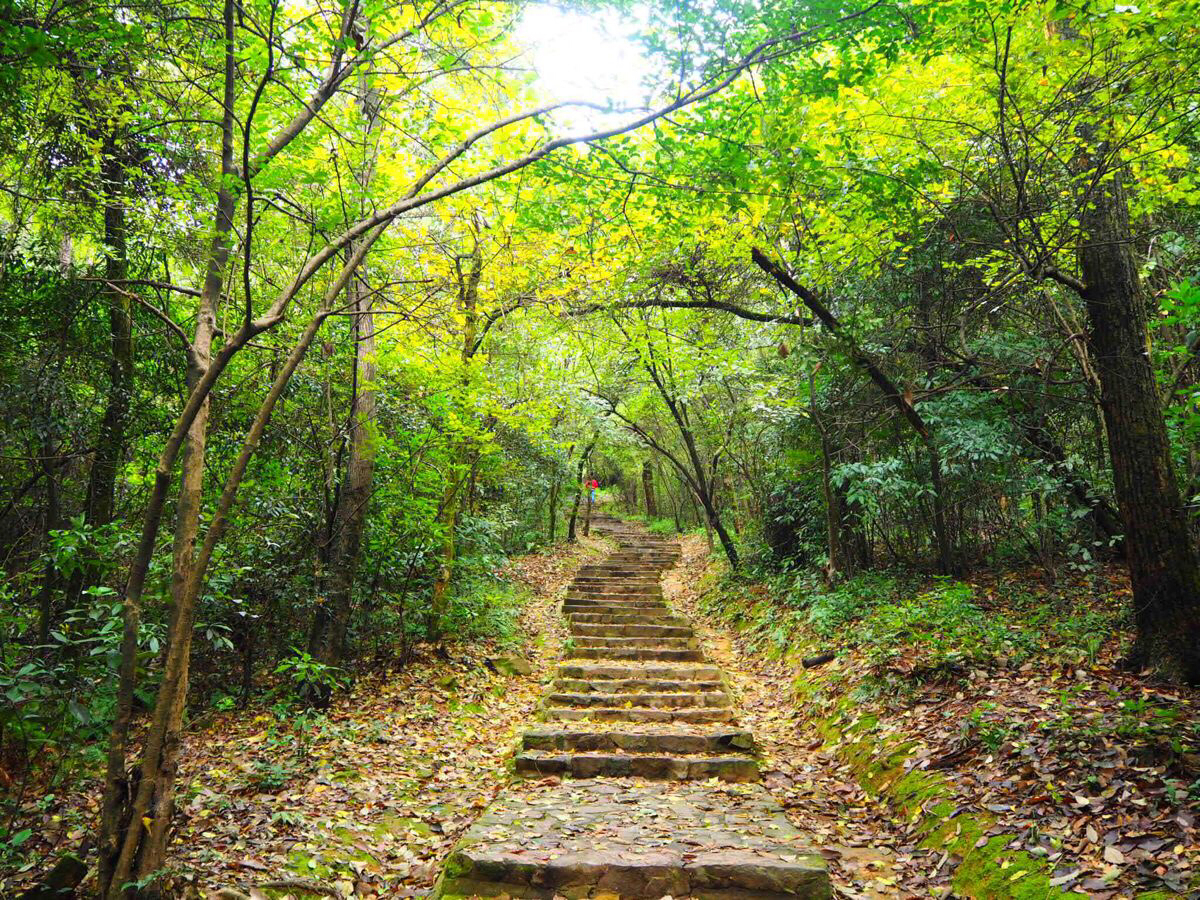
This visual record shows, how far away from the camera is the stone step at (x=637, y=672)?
25.6ft

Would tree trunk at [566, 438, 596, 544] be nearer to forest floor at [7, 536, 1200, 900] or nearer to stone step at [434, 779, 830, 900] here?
forest floor at [7, 536, 1200, 900]

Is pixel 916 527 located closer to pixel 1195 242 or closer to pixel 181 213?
pixel 1195 242

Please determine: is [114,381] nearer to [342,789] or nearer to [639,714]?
[342,789]

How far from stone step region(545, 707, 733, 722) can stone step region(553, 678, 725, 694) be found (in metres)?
0.57

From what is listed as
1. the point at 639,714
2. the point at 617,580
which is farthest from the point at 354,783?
the point at 617,580

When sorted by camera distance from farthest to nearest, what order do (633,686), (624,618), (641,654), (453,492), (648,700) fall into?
(624,618) < (641,654) < (453,492) < (633,686) < (648,700)

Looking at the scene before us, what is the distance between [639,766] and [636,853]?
1.71m

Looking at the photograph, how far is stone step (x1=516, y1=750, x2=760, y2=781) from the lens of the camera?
5.39 meters

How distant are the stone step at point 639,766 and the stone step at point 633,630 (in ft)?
14.1

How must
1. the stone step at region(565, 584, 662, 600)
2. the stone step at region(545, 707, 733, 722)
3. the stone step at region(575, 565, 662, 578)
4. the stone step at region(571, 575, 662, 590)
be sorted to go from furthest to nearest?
the stone step at region(575, 565, 662, 578)
the stone step at region(571, 575, 662, 590)
the stone step at region(565, 584, 662, 600)
the stone step at region(545, 707, 733, 722)

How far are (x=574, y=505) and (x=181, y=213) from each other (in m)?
14.8

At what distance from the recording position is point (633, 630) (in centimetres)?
999

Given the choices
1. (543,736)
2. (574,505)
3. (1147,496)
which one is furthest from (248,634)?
(574,505)

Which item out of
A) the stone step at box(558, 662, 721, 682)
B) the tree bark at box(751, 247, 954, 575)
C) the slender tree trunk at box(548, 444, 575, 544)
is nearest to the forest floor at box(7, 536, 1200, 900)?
the stone step at box(558, 662, 721, 682)
